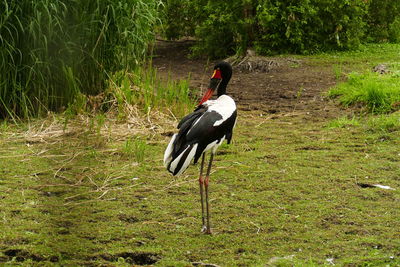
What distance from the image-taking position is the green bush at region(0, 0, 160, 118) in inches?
234

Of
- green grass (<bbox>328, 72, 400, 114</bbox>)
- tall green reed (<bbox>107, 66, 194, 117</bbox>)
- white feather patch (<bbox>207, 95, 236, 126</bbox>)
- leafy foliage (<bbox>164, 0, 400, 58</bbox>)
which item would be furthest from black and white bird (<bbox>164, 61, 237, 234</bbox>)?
leafy foliage (<bbox>164, 0, 400, 58</bbox>)

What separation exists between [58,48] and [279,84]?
9.66 feet

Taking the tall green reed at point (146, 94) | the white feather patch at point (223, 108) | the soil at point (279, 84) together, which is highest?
the white feather patch at point (223, 108)

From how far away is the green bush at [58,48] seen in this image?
593cm

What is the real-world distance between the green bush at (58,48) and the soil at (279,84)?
63 cm

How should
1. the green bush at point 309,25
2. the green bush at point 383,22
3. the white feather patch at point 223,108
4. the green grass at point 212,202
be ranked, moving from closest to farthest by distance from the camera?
the green grass at point 212,202, the white feather patch at point 223,108, the green bush at point 309,25, the green bush at point 383,22

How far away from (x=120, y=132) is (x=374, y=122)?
7.27ft

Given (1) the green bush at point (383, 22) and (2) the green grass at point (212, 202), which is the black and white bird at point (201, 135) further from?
A: (1) the green bush at point (383, 22)

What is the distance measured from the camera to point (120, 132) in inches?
237

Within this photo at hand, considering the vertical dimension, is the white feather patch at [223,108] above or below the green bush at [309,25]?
above

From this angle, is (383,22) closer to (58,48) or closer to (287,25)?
(287,25)

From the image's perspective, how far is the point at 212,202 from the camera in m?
4.33

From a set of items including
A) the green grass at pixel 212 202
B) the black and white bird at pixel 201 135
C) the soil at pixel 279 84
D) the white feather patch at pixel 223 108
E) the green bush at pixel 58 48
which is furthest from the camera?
the soil at pixel 279 84

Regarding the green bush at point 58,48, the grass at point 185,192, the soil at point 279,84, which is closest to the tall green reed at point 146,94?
the grass at point 185,192
